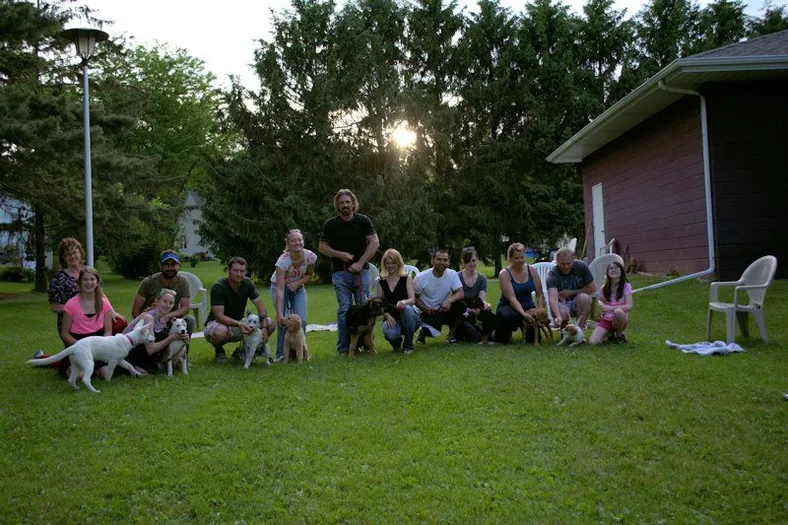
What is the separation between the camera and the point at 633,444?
11.5ft

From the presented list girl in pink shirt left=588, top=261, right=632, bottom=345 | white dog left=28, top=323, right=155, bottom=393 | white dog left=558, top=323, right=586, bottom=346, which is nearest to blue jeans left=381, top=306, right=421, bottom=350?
white dog left=558, top=323, right=586, bottom=346

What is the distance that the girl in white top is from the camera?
21.2ft

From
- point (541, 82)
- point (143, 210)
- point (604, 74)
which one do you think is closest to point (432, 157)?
point (541, 82)

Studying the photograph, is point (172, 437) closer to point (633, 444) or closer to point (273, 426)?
point (273, 426)

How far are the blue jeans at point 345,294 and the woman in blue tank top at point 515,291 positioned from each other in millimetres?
1578

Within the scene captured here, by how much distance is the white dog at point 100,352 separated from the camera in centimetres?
525

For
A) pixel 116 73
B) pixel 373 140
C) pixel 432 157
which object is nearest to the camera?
pixel 373 140

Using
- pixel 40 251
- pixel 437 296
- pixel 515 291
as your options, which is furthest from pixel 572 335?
pixel 40 251

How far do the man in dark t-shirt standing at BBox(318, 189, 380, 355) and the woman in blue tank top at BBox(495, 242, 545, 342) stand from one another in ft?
5.22

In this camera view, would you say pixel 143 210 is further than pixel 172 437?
Yes

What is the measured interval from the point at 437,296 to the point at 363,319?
1.04 meters

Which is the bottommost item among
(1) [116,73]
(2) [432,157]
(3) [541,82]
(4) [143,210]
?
(4) [143,210]

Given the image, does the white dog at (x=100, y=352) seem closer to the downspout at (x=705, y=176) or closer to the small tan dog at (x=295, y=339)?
the small tan dog at (x=295, y=339)

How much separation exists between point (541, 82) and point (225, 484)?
24833 millimetres
